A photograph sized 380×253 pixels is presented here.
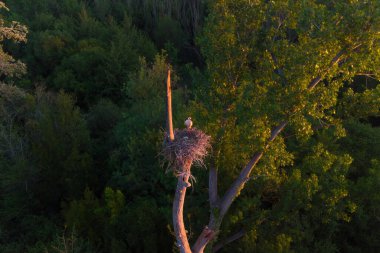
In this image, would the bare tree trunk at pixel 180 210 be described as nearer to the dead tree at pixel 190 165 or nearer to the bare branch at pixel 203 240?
the dead tree at pixel 190 165

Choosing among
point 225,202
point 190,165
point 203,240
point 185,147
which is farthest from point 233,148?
point 185,147

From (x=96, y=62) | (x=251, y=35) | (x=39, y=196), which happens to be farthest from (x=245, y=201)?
(x=96, y=62)

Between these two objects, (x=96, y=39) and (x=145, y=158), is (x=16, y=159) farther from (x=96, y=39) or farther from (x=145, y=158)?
(x=96, y=39)

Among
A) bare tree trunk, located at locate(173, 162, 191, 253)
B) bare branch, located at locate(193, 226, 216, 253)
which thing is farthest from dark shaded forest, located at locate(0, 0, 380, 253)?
bare tree trunk, located at locate(173, 162, 191, 253)

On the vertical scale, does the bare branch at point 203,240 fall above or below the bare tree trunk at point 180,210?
below

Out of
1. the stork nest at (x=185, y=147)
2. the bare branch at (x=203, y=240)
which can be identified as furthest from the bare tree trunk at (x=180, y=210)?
the bare branch at (x=203, y=240)

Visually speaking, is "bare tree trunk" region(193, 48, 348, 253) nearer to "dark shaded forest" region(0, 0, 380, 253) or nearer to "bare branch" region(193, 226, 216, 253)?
"bare branch" region(193, 226, 216, 253)
